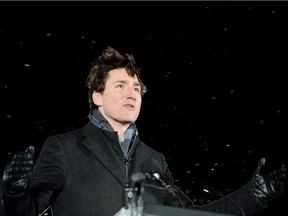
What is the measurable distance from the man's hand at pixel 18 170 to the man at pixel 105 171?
0.04 ft

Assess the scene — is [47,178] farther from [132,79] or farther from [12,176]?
[132,79]

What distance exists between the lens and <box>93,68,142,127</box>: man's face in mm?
2217

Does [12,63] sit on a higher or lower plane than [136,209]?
higher

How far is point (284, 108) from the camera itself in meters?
3.66

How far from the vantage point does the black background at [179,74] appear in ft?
11.8

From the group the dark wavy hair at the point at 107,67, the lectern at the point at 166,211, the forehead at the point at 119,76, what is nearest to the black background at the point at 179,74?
the dark wavy hair at the point at 107,67

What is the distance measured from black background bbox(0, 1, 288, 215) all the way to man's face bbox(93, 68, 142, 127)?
1358mm

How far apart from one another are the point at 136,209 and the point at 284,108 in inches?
104

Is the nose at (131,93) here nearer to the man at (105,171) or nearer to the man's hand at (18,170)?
the man at (105,171)

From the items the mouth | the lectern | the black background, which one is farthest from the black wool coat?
the black background

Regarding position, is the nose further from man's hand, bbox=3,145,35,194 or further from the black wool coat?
man's hand, bbox=3,145,35,194

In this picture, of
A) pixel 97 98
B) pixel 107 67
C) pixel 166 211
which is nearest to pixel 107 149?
pixel 97 98

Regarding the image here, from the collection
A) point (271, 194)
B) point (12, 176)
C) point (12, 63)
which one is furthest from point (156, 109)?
point (12, 176)

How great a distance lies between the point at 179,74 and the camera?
3795mm
